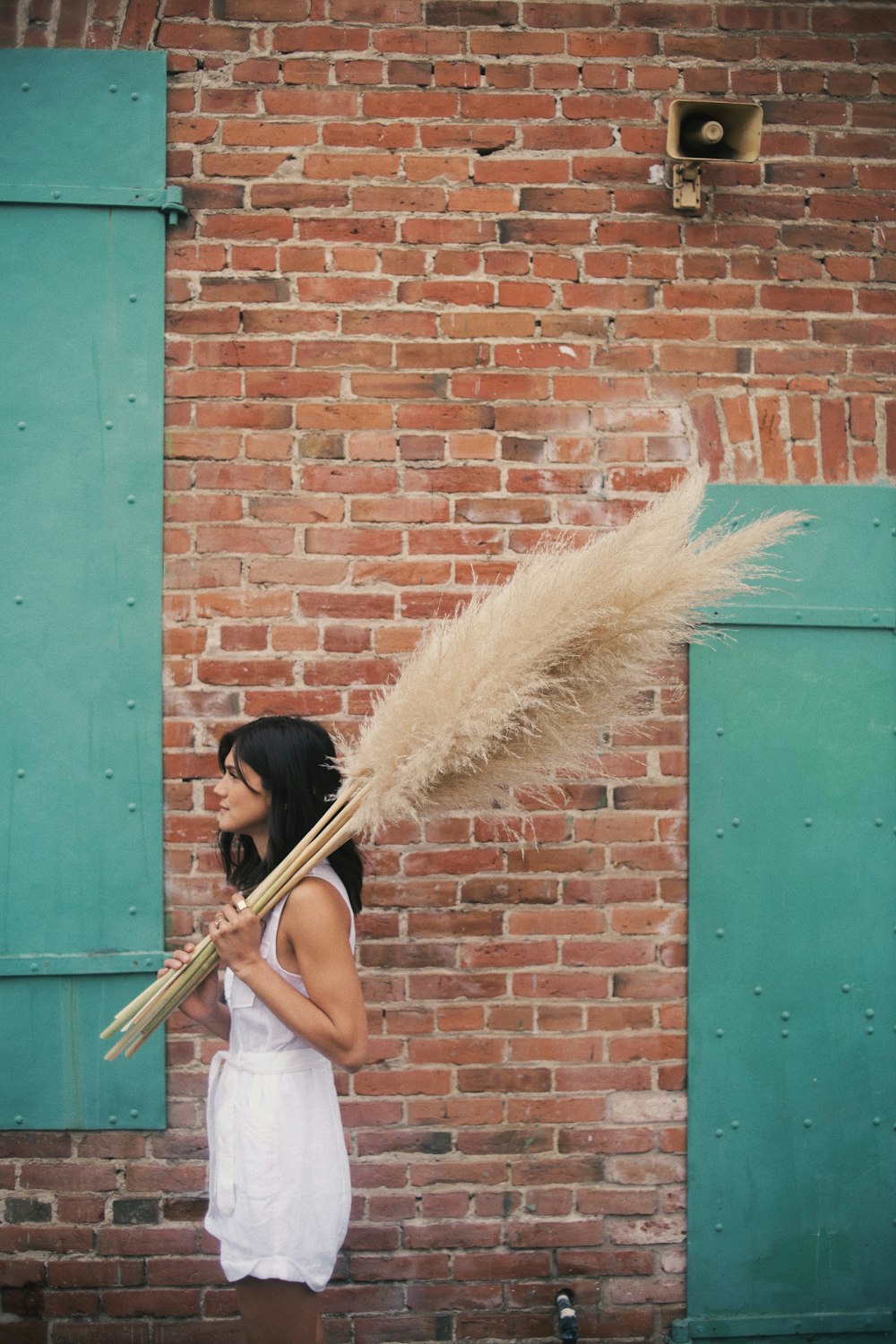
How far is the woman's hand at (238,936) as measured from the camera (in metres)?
2.18

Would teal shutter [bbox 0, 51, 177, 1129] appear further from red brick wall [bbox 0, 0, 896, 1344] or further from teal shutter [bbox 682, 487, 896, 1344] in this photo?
teal shutter [bbox 682, 487, 896, 1344]

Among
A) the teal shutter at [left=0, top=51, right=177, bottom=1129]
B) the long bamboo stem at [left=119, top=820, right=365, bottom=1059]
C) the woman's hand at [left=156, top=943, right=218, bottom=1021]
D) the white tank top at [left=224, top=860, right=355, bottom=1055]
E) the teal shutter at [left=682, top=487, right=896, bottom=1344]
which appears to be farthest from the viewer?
the teal shutter at [left=682, top=487, right=896, bottom=1344]

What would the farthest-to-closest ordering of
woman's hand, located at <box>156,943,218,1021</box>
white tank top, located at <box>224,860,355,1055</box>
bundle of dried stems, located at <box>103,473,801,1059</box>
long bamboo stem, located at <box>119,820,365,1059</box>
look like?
1. woman's hand, located at <box>156,943,218,1021</box>
2. white tank top, located at <box>224,860,355,1055</box>
3. long bamboo stem, located at <box>119,820,365,1059</box>
4. bundle of dried stems, located at <box>103,473,801,1059</box>

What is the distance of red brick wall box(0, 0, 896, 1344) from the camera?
3.09m

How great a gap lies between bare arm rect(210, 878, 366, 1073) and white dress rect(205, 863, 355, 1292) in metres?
0.06

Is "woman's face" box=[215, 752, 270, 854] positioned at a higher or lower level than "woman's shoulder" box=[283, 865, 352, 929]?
higher

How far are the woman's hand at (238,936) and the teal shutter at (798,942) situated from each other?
4.92ft

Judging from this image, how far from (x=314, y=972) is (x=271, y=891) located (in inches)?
8.5

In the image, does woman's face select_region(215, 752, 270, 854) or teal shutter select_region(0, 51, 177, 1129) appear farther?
teal shutter select_region(0, 51, 177, 1129)

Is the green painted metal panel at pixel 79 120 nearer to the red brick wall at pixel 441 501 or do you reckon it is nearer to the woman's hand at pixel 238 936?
the red brick wall at pixel 441 501

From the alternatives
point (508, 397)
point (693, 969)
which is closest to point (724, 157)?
point (508, 397)

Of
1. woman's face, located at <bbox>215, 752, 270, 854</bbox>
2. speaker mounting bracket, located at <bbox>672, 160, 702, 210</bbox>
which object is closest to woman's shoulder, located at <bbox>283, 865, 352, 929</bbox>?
woman's face, located at <bbox>215, 752, 270, 854</bbox>

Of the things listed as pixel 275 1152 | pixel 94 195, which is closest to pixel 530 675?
pixel 275 1152

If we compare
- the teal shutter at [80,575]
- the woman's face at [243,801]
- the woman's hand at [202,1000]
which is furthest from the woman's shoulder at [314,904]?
the teal shutter at [80,575]
